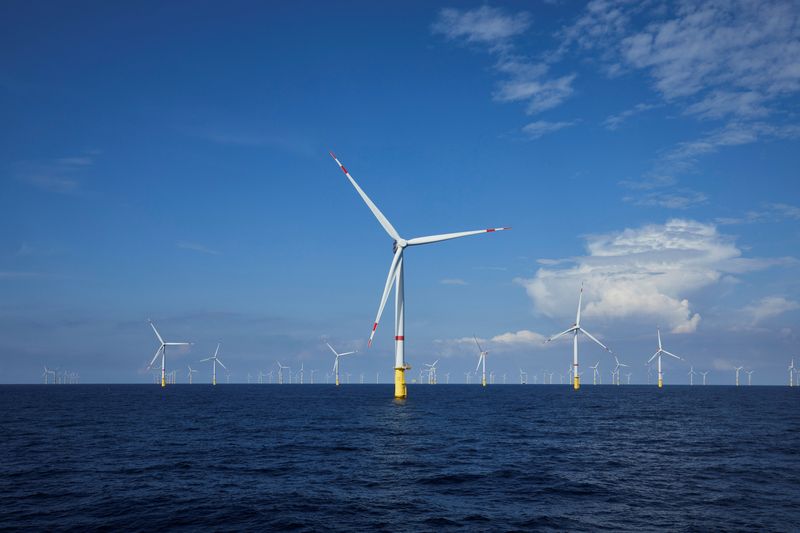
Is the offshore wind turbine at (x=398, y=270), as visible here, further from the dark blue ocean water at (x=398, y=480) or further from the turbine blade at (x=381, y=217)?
the dark blue ocean water at (x=398, y=480)

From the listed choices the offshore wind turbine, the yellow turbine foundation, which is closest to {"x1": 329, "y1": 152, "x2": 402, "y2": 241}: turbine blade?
the offshore wind turbine

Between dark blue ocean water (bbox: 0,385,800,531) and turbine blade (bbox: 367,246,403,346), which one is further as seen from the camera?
turbine blade (bbox: 367,246,403,346)

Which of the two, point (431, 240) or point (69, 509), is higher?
point (431, 240)

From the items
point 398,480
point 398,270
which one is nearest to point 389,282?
point 398,270

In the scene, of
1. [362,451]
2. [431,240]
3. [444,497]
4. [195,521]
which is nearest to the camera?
[195,521]

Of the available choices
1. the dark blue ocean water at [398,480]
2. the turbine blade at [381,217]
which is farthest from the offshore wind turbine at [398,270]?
the dark blue ocean water at [398,480]

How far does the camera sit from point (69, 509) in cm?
3744

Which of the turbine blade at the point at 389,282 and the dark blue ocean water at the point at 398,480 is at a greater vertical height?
the turbine blade at the point at 389,282

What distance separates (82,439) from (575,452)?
2486 inches

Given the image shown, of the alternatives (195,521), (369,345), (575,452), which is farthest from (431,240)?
(195,521)

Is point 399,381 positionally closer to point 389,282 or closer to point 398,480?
point 389,282

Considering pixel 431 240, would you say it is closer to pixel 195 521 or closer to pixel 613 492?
pixel 613 492

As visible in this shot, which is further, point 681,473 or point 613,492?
point 681,473

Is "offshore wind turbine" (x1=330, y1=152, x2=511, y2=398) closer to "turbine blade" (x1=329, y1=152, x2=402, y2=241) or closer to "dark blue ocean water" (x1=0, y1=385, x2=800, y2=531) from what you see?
"turbine blade" (x1=329, y1=152, x2=402, y2=241)
